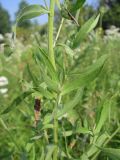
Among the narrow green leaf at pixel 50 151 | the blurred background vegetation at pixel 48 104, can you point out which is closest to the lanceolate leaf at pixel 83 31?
the blurred background vegetation at pixel 48 104

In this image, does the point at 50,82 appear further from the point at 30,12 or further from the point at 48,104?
the point at 48,104

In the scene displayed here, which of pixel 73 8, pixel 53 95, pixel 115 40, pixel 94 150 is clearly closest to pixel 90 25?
pixel 73 8

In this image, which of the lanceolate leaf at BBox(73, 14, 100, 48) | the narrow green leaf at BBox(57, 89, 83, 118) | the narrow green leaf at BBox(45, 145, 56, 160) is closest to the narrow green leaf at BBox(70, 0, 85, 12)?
the lanceolate leaf at BBox(73, 14, 100, 48)

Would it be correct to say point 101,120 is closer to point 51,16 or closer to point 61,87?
point 61,87

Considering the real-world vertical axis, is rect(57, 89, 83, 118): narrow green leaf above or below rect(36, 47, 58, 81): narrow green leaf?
below

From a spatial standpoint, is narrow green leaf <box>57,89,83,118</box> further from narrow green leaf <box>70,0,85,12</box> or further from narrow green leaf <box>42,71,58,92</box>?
narrow green leaf <box>70,0,85,12</box>

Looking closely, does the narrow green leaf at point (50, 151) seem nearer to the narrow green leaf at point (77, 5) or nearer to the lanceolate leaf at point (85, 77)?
the lanceolate leaf at point (85, 77)

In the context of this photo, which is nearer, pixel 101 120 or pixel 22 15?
pixel 22 15
